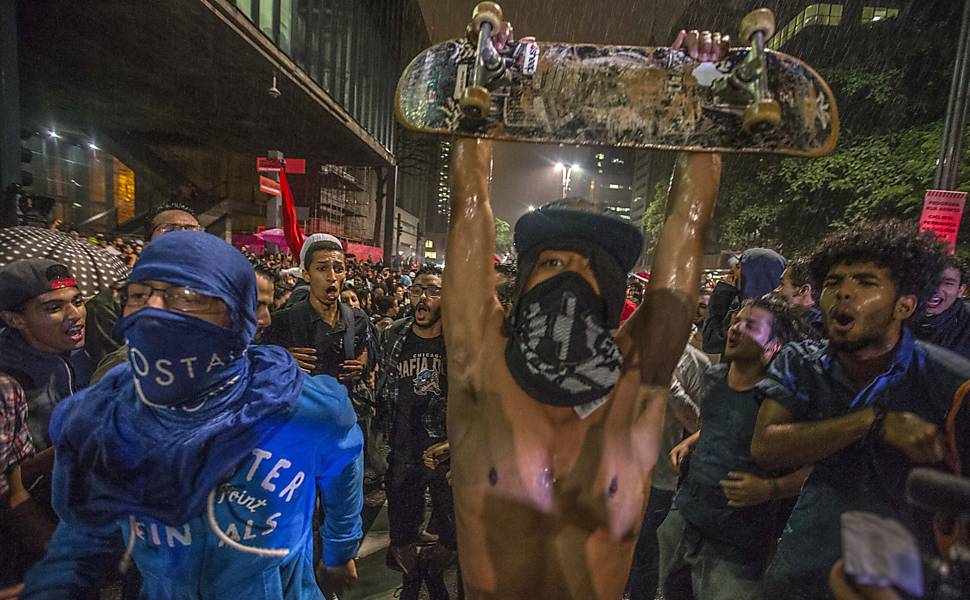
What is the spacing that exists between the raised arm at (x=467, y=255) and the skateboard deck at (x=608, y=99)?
10 cm

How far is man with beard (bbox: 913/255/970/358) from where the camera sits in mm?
3359

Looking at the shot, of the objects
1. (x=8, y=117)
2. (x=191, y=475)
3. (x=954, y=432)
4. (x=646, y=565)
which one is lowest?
(x=646, y=565)

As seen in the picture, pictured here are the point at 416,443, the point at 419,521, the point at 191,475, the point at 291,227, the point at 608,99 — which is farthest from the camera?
the point at 291,227

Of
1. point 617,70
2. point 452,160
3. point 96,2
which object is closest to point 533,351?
point 452,160

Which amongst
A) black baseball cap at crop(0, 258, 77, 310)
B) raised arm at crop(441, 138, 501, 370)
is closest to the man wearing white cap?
black baseball cap at crop(0, 258, 77, 310)

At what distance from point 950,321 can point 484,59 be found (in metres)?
3.97

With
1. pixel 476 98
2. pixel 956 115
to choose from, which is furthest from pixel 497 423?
pixel 956 115

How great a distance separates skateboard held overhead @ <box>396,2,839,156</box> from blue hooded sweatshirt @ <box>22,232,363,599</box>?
2.84 feet

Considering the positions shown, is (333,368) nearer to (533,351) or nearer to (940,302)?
(533,351)

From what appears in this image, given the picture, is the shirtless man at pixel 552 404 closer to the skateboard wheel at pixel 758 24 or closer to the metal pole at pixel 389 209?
the skateboard wheel at pixel 758 24

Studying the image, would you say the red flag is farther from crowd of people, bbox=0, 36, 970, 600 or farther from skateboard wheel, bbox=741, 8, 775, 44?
skateboard wheel, bbox=741, 8, 775, 44

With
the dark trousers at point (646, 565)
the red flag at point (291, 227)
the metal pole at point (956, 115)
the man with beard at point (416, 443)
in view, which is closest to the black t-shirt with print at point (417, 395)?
the man with beard at point (416, 443)

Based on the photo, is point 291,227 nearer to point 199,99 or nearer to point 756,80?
point 756,80

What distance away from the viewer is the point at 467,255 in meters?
1.60
